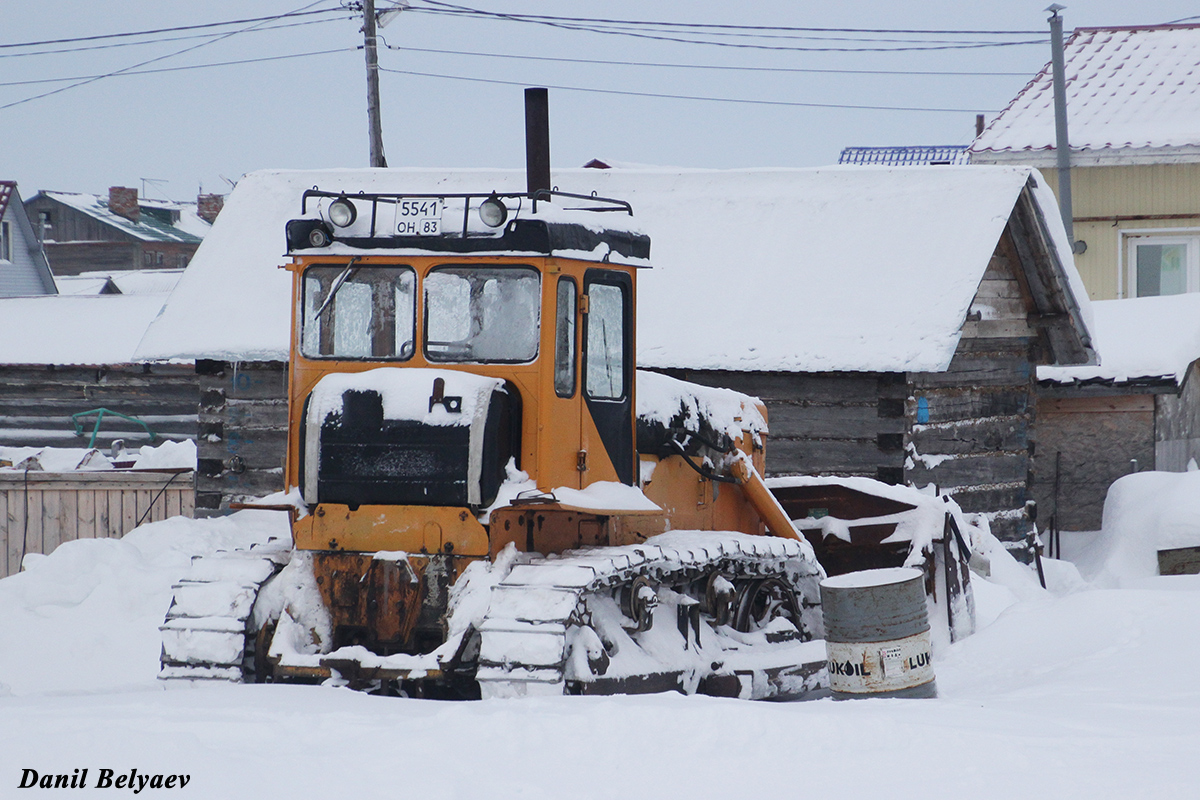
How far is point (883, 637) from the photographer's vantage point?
759 centimetres

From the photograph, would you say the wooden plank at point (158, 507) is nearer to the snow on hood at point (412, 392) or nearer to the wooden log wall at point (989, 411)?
the wooden log wall at point (989, 411)

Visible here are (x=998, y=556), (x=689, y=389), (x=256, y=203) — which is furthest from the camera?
(x=256, y=203)

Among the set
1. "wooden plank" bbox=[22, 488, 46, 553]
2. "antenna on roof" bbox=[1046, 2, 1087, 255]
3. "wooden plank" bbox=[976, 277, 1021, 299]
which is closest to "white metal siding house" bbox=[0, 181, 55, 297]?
"wooden plank" bbox=[22, 488, 46, 553]

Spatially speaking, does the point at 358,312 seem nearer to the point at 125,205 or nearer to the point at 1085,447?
the point at 1085,447

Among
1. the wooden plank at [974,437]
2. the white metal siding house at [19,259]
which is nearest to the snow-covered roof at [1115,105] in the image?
the wooden plank at [974,437]

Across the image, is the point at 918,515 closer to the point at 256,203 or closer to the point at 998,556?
the point at 998,556

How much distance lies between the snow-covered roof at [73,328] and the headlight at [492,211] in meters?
15.0

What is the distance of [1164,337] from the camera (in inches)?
674

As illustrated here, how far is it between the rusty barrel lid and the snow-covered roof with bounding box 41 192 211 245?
199 feet

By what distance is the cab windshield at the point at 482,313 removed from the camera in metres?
7.01

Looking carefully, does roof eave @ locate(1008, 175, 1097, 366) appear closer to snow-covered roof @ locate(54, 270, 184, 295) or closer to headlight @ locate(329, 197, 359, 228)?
headlight @ locate(329, 197, 359, 228)

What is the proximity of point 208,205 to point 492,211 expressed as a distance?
66530 millimetres

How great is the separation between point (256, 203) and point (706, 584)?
995 centimetres

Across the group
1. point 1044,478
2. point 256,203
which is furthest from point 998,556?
point 256,203
